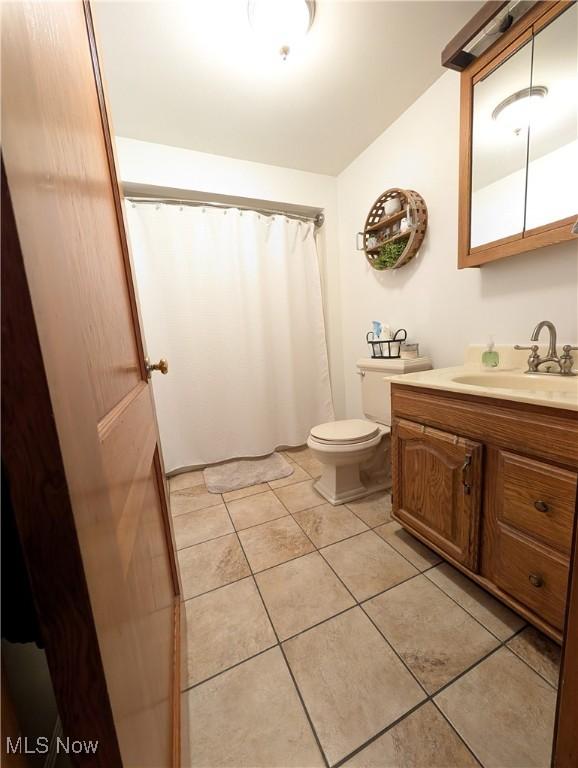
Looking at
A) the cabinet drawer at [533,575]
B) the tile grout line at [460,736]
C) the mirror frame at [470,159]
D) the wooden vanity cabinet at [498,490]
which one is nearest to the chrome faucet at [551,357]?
the mirror frame at [470,159]

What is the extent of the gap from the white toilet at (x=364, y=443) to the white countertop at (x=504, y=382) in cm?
30

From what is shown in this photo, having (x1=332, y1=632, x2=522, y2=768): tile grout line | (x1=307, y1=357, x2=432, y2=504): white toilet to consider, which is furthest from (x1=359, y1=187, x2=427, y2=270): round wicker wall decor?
(x1=332, y1=632, x2=522, y2=768): tile grout line

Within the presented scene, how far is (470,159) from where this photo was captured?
1.35m

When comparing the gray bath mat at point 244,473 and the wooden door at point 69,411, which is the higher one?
the wooden door at point 69,411

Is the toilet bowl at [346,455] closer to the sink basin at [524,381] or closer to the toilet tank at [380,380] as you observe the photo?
the toilet tank at [380,380]

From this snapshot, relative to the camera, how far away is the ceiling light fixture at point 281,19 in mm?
1106

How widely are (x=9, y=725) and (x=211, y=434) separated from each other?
201 centimetres

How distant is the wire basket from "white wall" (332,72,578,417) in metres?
0.08

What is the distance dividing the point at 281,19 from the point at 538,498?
6.33ft

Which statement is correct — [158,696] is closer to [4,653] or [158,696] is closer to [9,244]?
[4,653]

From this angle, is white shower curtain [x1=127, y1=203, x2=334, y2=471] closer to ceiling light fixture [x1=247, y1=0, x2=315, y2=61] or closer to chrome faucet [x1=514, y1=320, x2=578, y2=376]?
ceiling light fixture [x1=247, y1=0, x2=315, y2=61]

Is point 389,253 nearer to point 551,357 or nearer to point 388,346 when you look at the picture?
point 388,346

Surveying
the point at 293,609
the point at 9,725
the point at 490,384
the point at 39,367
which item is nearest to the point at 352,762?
the point at 293,609

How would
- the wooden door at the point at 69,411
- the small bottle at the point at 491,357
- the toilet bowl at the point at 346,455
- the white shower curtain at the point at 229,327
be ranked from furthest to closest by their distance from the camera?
the white shower curtain at the point at 229,327 < the toilet bowl at the point at 346,455 < the small bottle at the point at 491,357 < the wooden door at the point at 69,411
